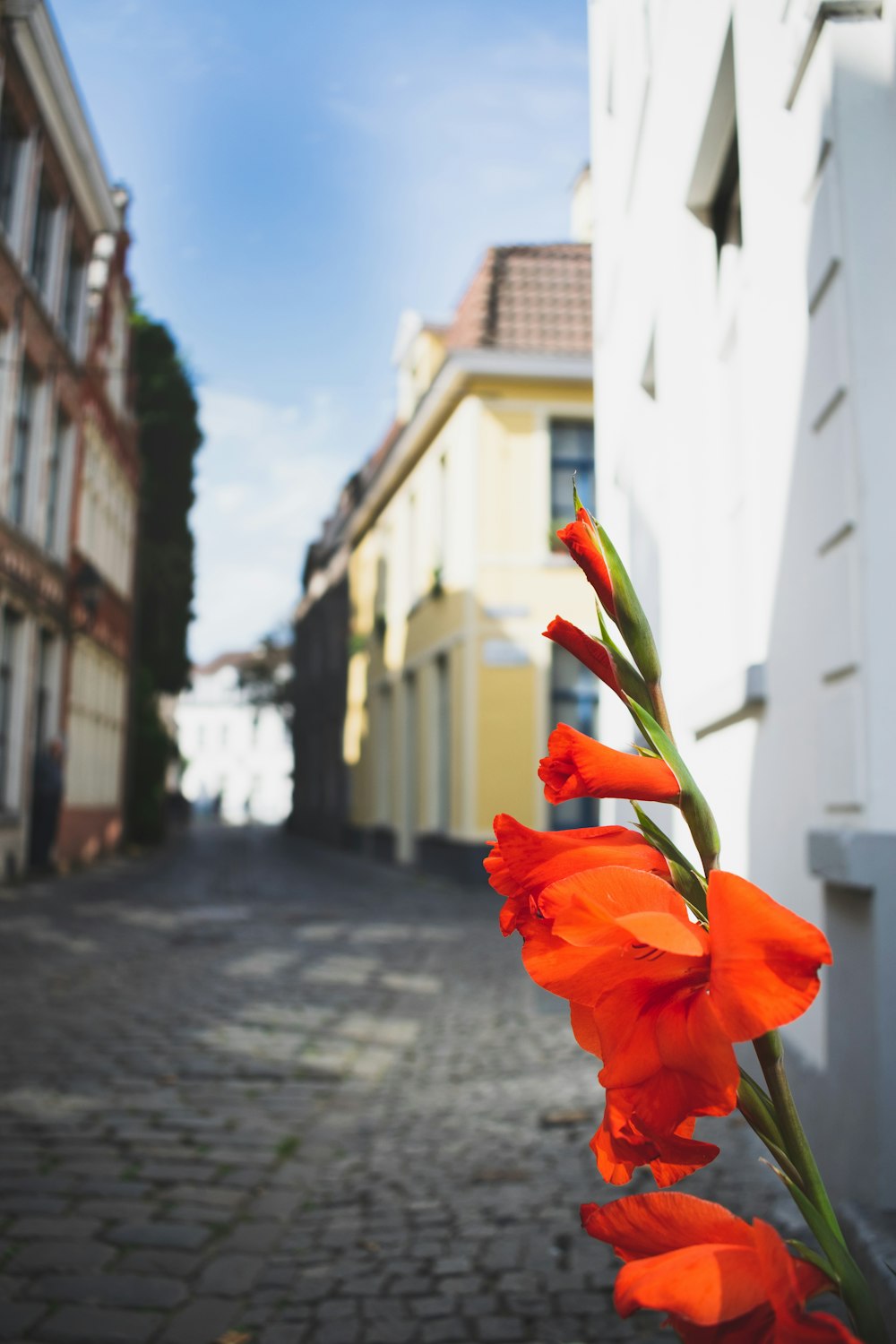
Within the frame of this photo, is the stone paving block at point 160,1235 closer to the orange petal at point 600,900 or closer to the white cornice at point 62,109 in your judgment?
the orange petal at point 600,900

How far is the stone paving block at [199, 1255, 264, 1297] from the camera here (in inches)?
109

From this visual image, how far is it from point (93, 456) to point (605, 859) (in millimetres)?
19881

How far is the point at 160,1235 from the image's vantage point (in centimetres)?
310

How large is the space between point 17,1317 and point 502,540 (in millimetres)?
13861

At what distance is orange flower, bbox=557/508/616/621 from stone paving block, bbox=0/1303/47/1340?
2414 mm

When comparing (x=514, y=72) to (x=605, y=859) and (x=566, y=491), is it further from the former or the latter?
(x=566, y=491)

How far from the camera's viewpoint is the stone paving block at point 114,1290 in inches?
105

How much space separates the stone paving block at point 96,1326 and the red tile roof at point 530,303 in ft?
47.1

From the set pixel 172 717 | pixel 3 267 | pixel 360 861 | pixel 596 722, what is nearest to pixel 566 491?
pixel 596 722

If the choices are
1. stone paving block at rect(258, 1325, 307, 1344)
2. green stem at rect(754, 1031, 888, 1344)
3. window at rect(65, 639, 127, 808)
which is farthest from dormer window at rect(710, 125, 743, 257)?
window at rect(65, 639, 127, 808)

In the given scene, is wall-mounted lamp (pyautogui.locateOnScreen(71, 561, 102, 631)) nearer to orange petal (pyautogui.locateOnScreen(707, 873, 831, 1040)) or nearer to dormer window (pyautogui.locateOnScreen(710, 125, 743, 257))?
dormer window (pyautogui.locateOnScreen(710, 125, 743, 257))

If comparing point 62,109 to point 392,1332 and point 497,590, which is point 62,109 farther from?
point 392,1332

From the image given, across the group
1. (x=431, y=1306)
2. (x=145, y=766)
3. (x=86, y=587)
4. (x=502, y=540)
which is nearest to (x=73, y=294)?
(x=86, y=587)

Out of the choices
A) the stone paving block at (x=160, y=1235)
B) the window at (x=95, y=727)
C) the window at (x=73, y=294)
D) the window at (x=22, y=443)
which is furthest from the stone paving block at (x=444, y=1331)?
the window at (x=73, y=294)
